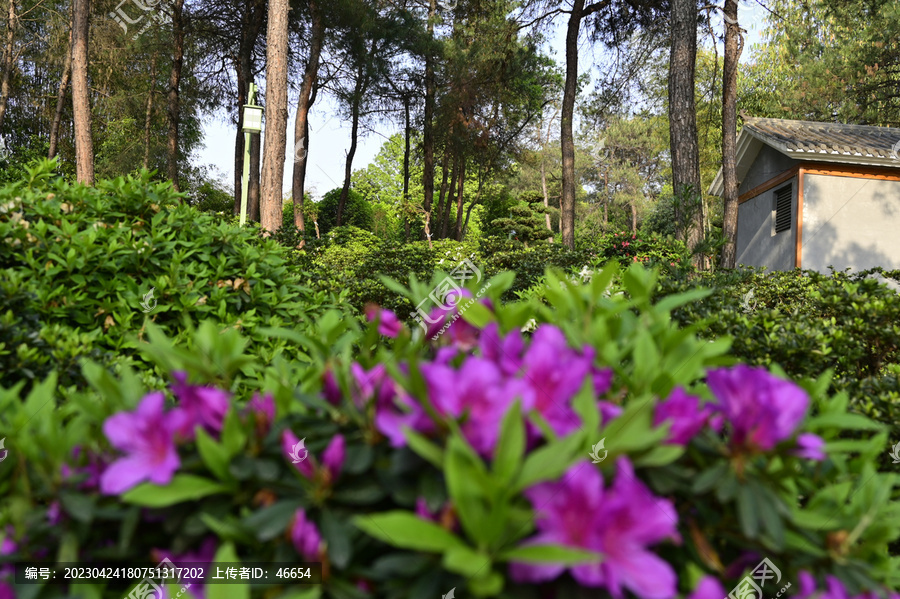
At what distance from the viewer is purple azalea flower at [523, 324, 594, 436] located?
0.75 metres

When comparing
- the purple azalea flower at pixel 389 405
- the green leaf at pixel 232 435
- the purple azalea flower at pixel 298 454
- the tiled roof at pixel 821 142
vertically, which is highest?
the tiled roof at pixel 821 142

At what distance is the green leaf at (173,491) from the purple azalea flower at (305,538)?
123 mm

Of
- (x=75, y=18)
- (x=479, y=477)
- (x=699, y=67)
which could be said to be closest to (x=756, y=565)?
(x=479, y=477)

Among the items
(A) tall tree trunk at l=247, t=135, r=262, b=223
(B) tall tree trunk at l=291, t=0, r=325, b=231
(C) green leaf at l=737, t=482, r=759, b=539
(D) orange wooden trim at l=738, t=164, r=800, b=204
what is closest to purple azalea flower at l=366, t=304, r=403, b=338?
(C) green leaf at l=737, t=482, r=759, b=539

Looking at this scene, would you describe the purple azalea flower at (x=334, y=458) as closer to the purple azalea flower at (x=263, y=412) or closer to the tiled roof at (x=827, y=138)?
the purple azalea flower at (x=263, y=412)

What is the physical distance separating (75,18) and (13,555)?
15.9m

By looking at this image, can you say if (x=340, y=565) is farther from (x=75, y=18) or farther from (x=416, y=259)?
(x=75, y=18)

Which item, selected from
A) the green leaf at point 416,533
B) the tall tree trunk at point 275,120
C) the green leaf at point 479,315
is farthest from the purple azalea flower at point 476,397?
the tall tree trunk at point 275,120

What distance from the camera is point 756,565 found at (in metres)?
0.80

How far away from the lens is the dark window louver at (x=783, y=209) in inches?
542

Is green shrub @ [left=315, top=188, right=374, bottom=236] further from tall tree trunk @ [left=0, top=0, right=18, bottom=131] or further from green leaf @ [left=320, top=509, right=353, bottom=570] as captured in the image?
green leaf @ [left=320, top=509, right=353, bottom=570]

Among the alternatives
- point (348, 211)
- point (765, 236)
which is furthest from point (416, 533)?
point (348, 211)

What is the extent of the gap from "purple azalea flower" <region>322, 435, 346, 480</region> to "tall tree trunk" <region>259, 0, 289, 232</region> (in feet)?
27.6

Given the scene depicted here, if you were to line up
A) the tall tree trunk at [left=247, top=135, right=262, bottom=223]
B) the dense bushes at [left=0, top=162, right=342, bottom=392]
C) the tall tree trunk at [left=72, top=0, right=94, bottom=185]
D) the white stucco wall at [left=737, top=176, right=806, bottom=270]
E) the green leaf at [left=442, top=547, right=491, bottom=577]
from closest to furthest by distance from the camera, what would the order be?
1. the green leaf at [left=442, top=547, right=491, bottom=577]
2. the dense bushes at [left=0, top=162, right=342, bottom=392]
3. the tall tree trunk at [left=72, top=0, right=94, bottom=185]
4. the white stucco wall at [left=737, top=176, right=806, bottom=270]
5. the tall tree trunk at [left=247, top=135, right=262, bottom=223]
